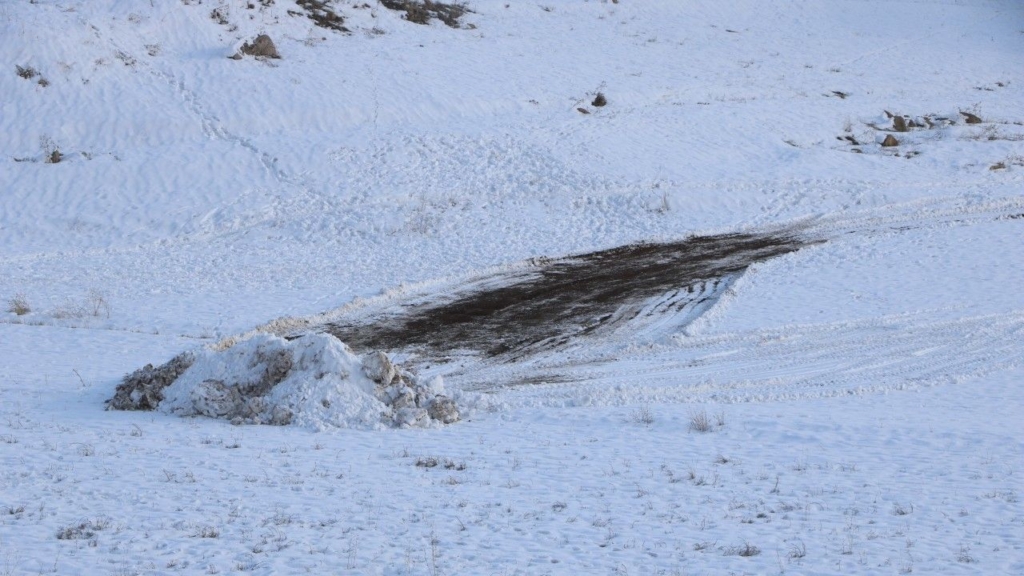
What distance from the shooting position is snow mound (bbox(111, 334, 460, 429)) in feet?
40.2

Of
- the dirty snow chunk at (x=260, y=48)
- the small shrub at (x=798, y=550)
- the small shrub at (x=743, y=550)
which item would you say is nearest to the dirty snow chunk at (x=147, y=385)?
the small shrub at (x=743, y=550)

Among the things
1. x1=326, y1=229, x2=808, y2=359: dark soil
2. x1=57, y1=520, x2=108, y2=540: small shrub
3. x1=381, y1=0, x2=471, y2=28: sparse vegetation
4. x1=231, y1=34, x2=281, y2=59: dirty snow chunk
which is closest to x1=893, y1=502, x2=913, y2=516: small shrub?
x1=326, y1=229, x2=808, y2=359: dark soil

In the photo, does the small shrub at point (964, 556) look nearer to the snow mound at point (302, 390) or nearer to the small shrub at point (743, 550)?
the small shrub at point (743, 550)

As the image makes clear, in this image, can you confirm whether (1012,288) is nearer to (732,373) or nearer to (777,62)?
(732,373)

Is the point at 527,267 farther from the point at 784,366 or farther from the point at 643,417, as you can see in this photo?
the point at 643,417

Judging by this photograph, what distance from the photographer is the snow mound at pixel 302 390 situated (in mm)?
12266

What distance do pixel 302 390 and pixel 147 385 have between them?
7.70ft

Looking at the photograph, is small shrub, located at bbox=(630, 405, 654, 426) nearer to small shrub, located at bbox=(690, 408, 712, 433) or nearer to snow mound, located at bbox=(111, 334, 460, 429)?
small shrub, located at bbox=(690, 408, 712, 433)

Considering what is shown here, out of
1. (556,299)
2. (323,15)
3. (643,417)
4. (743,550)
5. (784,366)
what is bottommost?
(556,299)

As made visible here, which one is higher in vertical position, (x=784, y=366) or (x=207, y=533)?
(x=207, y=533)

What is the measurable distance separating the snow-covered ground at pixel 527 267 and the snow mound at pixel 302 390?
1.27ft

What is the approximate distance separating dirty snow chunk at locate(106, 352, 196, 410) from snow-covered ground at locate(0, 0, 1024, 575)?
0.29 meters

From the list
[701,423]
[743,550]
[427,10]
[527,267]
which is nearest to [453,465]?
[701,423]

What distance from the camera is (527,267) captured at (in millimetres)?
20547
